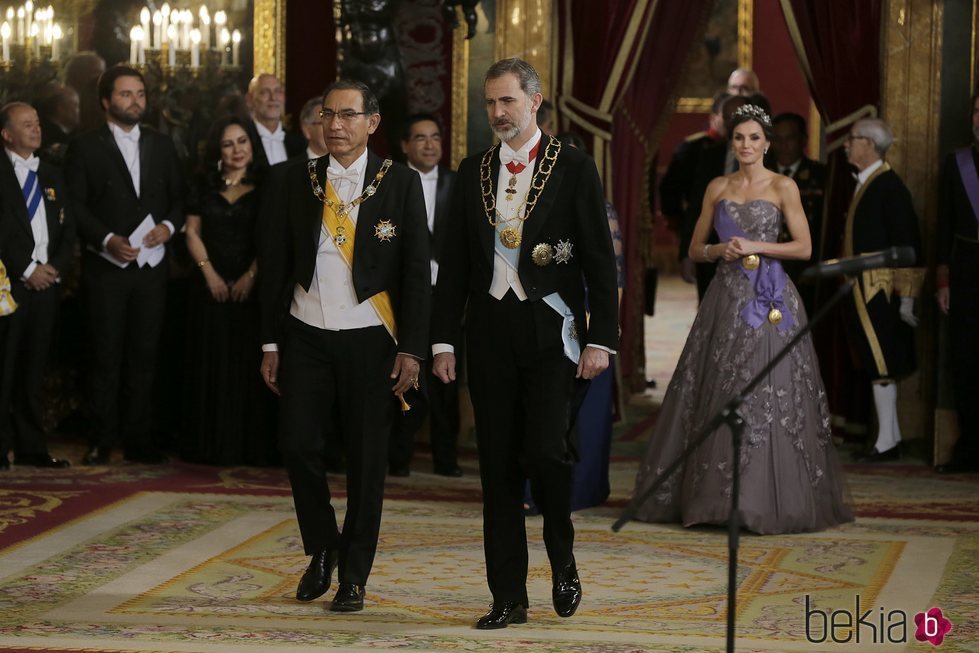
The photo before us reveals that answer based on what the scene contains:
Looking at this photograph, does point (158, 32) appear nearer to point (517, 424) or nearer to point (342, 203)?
point (342, 203)

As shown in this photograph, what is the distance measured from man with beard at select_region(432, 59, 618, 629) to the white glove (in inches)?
149

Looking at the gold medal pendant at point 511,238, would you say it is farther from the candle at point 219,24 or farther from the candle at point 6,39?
the candle at point 6,39

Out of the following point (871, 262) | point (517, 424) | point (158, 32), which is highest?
point (158, 32)

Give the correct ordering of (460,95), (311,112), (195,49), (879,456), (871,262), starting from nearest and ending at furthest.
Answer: (871,262) → (311,112) → (879,456) → (460,95) → (195,49)

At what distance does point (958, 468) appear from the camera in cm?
783

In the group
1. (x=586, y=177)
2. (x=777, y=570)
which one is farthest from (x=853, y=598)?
(x=586, y=177)

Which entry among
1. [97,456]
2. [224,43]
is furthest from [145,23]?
[97,456]

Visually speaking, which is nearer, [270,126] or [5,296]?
[5,296]

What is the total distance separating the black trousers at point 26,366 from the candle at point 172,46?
5.56ft

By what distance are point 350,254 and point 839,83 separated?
4421 millimetres

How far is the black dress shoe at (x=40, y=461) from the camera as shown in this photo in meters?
7.56

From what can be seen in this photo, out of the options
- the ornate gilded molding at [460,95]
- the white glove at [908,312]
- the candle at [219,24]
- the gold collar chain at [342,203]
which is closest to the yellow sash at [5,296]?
the candle at [219,24]

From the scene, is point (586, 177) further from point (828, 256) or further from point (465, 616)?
point (828, 256)
